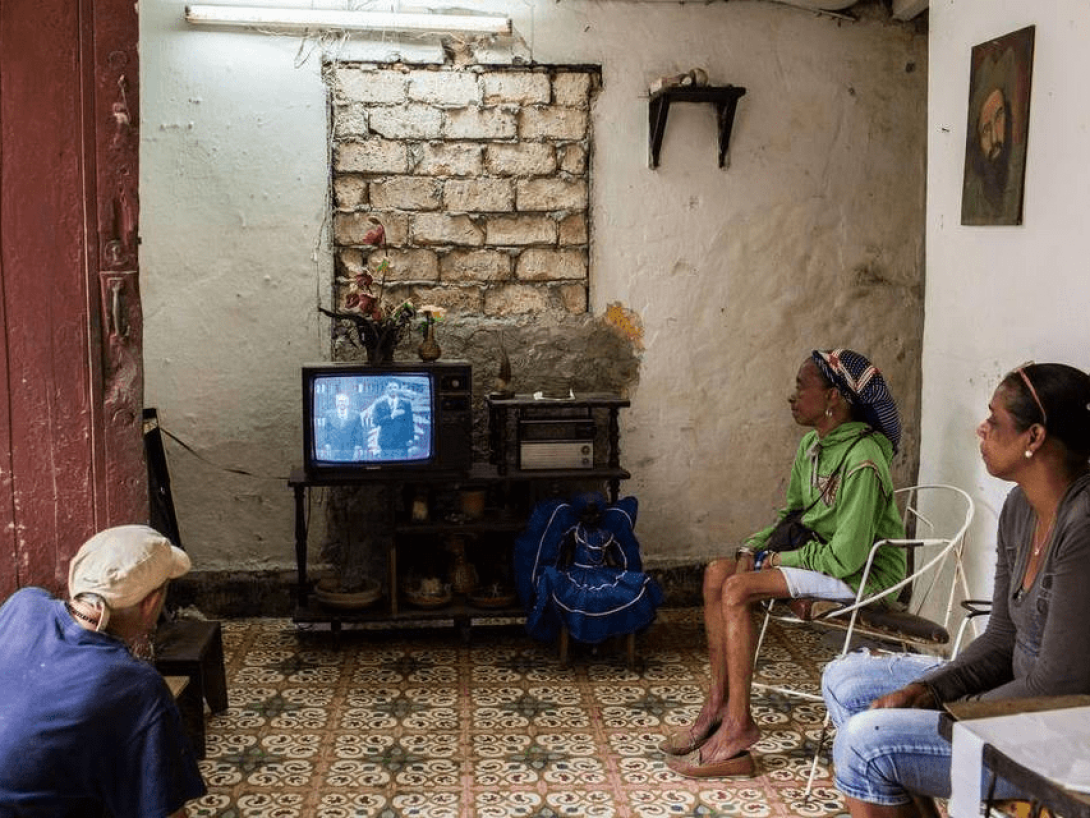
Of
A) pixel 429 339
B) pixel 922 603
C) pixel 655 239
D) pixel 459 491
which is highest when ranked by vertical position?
pixel 655 239

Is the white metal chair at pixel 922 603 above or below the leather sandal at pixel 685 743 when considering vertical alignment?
above

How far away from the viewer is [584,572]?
5.18 metres

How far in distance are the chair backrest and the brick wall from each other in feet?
6.90

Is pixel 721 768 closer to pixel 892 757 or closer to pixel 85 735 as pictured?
pixel 892 757

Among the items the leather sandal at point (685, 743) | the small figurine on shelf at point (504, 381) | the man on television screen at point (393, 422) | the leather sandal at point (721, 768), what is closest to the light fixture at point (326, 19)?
the small figurine on shelf at point (504, 381)

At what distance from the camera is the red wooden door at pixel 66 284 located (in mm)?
2977

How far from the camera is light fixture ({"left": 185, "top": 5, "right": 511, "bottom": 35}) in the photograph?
526 centimetres

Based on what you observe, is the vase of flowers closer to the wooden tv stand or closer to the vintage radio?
the wooden tv stand

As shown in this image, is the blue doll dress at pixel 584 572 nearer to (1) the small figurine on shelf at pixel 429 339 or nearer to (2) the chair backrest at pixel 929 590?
(1) the small figurine on shelf at pixel 429 339

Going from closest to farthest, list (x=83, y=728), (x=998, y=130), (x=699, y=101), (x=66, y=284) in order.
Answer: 1. (x=83, y=728)
2. (x=66, y=284)
3. (x=998, y=130)
4. (x=699, y=101)

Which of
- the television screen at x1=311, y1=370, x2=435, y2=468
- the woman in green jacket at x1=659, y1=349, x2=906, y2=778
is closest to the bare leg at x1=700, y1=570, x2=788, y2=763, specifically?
the woman in green jacket at x1=659, y1=349, x2=906, y2=778

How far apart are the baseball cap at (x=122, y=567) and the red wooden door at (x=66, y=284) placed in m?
0.51

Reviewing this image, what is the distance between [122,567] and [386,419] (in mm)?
2631

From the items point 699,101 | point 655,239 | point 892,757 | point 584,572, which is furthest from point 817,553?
point 699,101
